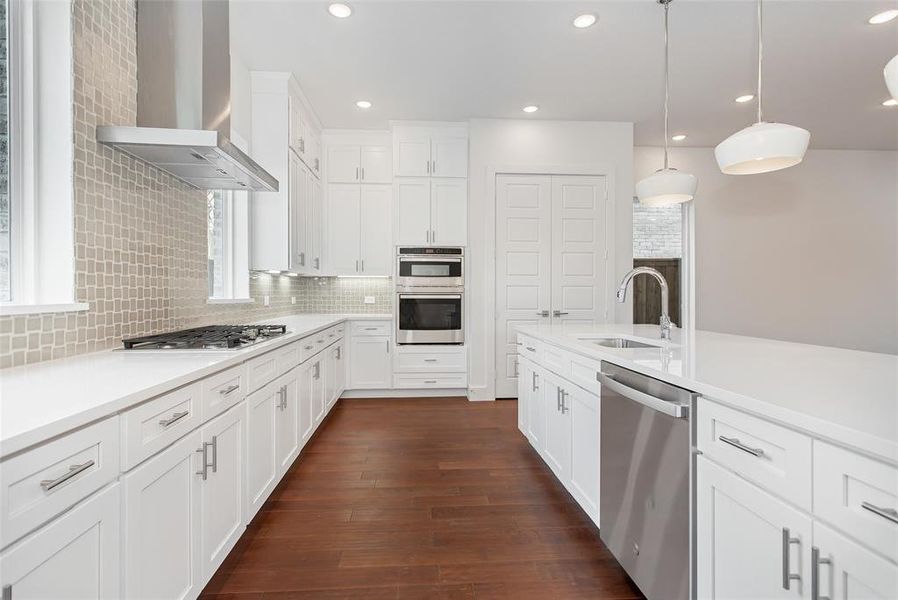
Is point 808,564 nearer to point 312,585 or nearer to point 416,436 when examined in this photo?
point 312,585

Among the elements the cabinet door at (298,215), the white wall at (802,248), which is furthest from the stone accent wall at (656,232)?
the cabinet door at (298,215)

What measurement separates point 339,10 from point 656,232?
19.4 feet

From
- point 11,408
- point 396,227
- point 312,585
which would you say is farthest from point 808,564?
point 396,227

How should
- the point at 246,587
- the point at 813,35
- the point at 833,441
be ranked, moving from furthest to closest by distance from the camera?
the point at 813,35, the point at 246,587, the point at 833,441

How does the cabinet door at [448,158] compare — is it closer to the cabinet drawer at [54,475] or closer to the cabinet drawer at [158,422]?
the cabinet drawer at [158,422]

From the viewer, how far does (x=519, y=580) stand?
5.29 ft

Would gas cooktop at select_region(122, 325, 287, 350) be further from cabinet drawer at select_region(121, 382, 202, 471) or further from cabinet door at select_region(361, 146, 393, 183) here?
cabinet door at select_region(361, 146, 393, 183)

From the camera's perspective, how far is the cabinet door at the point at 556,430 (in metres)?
2.16

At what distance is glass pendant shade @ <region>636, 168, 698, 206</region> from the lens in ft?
7.52

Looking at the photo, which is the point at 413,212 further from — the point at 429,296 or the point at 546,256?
the point at 546,256

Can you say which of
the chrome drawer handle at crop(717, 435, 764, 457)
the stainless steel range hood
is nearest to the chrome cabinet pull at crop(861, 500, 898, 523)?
the chrome drawer handle at crop(717, 435, 764, 457)

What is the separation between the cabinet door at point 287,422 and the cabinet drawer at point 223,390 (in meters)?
0.50

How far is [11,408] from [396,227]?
3.73 meters

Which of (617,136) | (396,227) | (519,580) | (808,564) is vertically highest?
(617,136)
